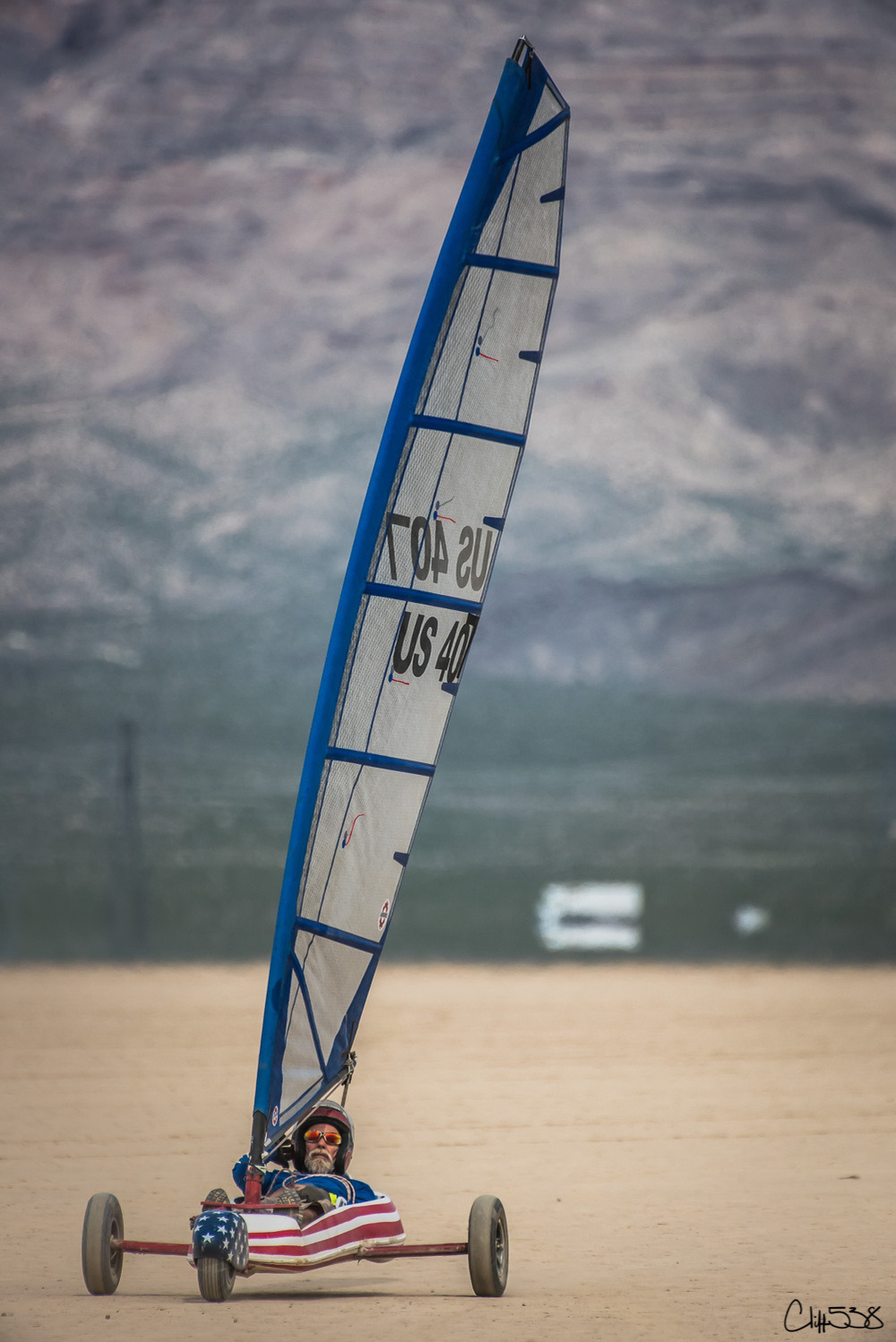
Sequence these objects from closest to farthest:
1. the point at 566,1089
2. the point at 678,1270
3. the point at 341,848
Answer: the point at 341,848 < the point at 678,1270 < the point at 566,1089

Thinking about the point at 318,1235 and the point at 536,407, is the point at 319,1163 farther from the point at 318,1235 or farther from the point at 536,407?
the point at 536,407

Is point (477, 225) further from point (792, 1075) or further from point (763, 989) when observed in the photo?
point (763, 989)

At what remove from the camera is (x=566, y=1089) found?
807 centimetres

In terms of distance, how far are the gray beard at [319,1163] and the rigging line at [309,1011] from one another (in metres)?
0.22

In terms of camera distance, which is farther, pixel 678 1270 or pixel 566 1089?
pixel 566 1089

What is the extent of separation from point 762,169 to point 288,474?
351 inches

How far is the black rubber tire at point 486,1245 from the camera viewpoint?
3.95 meters

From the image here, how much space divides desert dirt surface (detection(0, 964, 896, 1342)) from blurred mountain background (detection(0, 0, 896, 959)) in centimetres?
905

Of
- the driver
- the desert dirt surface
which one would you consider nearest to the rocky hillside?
the desert dirt surface

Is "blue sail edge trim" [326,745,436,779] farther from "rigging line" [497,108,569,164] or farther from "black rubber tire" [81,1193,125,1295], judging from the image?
"rigging line" [497,108,569,164]

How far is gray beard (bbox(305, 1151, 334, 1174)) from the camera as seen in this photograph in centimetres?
408

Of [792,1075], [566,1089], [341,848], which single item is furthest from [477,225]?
[792,1075]
